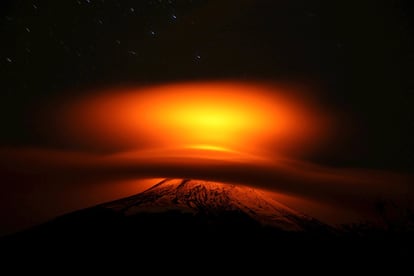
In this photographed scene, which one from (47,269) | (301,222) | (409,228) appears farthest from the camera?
(409,228)

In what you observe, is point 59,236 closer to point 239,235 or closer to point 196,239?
point 196,239

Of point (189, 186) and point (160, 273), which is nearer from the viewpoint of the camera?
point (160, 273)

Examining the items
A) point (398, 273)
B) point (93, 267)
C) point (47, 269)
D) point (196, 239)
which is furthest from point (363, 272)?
point (47, 269)

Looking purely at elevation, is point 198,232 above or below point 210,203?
below

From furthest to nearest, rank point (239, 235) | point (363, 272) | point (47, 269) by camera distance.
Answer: point (239, 235) < point (363, 272) < point (47, 269)

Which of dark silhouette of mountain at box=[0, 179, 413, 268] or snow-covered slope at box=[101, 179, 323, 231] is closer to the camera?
dark silhouette of mountain at box=[0, 179, 413, 268]

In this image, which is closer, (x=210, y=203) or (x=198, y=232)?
(x=198, y=232)
